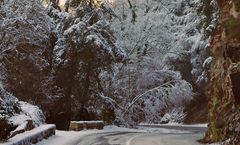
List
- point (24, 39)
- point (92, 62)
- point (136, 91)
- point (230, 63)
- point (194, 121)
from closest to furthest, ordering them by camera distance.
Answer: point (230, 63)
point (24, 39)
point (92, 62)
point (136, 91)
point (194, 121)

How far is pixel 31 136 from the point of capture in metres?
16.0

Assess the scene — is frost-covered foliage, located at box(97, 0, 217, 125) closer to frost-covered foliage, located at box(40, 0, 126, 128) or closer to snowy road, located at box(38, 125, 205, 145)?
frost-covered foliage, located at box(40, 0, 126, 128)

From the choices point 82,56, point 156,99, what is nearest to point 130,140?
point 82,56

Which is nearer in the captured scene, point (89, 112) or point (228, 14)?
point (228, 14)

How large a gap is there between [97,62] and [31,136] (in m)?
21.1

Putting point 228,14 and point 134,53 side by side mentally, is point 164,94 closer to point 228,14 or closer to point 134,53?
point 134,53

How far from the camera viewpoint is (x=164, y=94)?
41.8m

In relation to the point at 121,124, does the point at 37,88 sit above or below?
above

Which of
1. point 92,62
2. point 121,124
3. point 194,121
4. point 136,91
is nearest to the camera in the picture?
point 92,62

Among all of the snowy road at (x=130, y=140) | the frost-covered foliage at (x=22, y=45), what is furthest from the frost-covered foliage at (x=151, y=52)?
the snowy road at (x=130, y=140)

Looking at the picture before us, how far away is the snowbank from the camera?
1395cm

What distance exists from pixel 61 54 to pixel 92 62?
8.58 ft

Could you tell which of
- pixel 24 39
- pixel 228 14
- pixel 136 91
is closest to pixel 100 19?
pixel 24 39

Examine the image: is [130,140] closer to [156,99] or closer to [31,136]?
[31,136]
